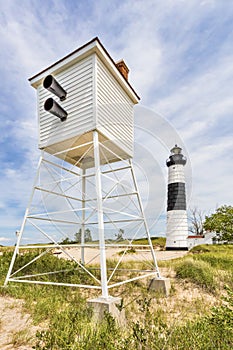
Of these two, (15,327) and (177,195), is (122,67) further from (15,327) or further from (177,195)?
(177,195)

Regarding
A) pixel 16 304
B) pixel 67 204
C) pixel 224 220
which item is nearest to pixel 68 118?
pixel 67 204

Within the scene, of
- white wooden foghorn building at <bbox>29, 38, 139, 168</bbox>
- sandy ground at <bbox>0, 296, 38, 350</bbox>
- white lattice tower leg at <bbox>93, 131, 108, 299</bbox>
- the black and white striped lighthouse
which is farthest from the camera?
the black and white striped lighthouse

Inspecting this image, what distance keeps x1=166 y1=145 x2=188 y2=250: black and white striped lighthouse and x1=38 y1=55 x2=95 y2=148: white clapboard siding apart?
51.4ft

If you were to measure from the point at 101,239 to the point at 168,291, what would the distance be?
3018 mm

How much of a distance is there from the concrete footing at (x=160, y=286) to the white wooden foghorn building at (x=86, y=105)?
3787mm

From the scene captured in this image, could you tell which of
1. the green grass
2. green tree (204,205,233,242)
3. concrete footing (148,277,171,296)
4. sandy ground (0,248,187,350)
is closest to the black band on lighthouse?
green tree (204,205,233,242)

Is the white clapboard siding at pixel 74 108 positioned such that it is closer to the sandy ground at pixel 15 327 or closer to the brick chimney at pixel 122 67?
the brick chimney at pixel 122 67

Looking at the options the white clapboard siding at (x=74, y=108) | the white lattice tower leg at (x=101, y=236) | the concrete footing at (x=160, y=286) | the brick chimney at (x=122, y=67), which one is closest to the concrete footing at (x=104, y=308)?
the white lattice tower leg at (x=101, y=236)

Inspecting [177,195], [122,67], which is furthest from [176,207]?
[122,67]

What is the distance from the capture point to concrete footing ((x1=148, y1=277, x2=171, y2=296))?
5867 mm

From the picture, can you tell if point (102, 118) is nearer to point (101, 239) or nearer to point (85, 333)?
point (101, 239)

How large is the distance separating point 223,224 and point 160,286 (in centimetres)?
2086

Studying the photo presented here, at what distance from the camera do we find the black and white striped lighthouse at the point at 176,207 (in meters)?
19.5

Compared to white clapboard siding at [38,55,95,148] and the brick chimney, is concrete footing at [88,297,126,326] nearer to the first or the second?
white clapboard siding at [38,55,95,148]
